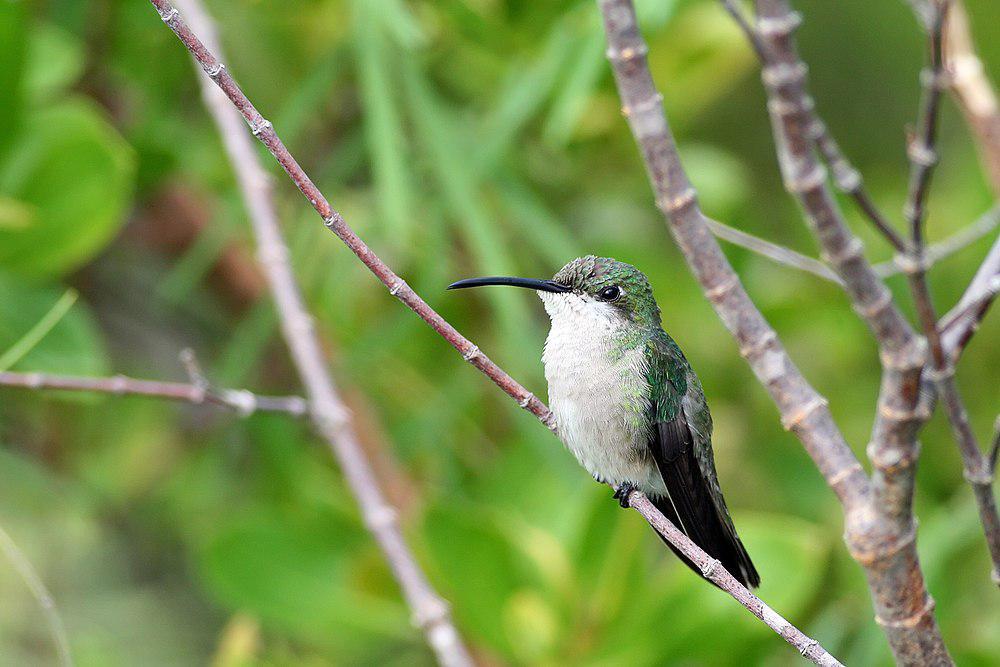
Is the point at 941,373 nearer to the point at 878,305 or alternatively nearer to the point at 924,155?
the point at 878,305

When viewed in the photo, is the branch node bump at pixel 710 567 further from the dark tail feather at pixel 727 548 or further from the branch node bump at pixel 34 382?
the branch node bump at pixel 34 382

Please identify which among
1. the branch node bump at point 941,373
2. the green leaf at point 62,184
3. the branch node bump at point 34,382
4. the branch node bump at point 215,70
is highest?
the green leaf at point 62,184

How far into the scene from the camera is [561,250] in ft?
7.01

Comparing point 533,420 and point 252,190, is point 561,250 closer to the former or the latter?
point 533,420

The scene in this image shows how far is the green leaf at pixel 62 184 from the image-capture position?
1.84 m

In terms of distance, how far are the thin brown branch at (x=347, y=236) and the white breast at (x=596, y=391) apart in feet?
1.28

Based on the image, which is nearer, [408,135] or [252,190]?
[252,190]

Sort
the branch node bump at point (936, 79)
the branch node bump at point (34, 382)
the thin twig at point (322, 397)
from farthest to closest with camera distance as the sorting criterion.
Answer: the thin twig at point (322, 397) → the branch node bump at point (34, 382) → the branch node bump at point (936, 79)

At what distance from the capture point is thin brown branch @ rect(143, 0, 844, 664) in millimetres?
1041

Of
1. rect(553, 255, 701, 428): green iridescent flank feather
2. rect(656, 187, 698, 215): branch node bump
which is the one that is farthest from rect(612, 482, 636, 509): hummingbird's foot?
rect(656, 187, 698, 215): branch node bump

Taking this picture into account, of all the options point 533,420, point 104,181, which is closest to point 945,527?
point 533,420

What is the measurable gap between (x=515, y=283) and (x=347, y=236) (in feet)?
1.60

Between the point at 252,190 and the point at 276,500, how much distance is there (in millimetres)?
909

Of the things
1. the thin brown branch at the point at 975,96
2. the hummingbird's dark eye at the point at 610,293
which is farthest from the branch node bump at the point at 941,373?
the thin brown branch at the point at 975,96
